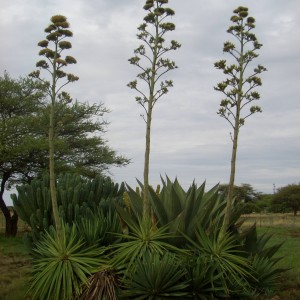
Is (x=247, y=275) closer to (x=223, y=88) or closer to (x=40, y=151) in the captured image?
(x=223, y=88)

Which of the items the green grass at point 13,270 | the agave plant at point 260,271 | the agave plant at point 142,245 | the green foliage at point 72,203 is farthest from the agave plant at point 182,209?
the green grass at point 13,270

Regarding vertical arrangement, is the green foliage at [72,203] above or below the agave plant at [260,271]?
above

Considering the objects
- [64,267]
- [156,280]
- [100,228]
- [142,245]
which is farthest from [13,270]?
[156,280]

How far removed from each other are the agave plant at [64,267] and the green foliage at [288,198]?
179 ft

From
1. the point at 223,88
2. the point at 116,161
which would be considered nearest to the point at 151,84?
the point at 223,88

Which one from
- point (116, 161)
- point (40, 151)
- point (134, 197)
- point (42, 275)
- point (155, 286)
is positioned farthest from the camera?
point (116, 161)

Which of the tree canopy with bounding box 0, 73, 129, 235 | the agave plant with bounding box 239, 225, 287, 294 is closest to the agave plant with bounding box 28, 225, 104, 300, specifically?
the agave plant with bounding box 239, 225, 287, 294

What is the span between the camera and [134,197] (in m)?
9.30

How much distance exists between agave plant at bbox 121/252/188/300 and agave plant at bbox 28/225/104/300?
0.75m

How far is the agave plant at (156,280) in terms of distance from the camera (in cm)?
717

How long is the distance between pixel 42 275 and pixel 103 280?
102cm

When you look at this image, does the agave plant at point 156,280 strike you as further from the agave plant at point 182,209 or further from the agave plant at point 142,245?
the agave plant at point 182,209

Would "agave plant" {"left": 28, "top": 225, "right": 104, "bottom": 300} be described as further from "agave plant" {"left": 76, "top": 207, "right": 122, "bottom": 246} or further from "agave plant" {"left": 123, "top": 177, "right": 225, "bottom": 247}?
"agave plant" {"left": 123, "top": 177, "right": 225, "bottom": 247}

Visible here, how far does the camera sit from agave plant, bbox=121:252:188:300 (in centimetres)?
717
